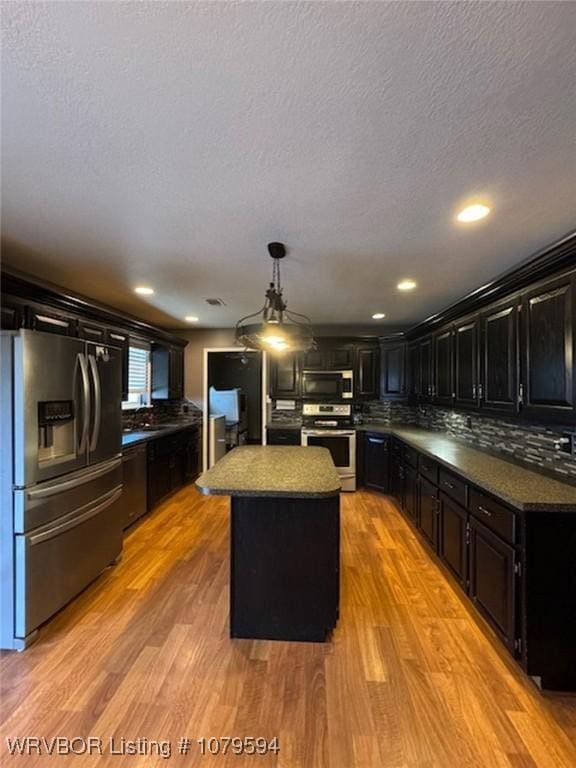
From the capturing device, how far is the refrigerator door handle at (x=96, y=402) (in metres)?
2.68

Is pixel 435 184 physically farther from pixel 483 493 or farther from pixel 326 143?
pixel 483 493

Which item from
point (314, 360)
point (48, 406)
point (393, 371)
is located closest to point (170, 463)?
point (314, 360)

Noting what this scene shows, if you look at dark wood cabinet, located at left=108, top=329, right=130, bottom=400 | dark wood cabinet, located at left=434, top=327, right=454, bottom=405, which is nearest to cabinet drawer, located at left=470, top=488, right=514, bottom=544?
dark wood cabinet, located at left=434, top=327, right=454, bottom=405

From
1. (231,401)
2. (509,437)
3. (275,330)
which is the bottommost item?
(509,437)

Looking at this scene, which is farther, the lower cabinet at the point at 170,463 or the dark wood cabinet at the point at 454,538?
the lower cabinet at the point at 170,463

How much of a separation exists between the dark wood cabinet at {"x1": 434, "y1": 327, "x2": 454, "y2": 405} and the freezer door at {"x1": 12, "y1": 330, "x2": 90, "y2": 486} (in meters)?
3.22

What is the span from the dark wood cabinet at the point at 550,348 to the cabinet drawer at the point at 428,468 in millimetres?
941

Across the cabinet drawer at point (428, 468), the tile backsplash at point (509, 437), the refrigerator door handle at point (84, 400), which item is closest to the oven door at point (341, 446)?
the tile backsplash at point (509, 437)

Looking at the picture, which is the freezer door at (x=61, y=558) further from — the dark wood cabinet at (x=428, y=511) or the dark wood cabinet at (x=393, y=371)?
the dark wood cabinet at (x=393, y=371)

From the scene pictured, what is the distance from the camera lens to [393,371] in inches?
210

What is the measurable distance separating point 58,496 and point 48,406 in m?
0.57

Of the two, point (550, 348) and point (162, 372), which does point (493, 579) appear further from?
point (162, 372)

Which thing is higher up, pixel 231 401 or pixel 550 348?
pixel 550 348

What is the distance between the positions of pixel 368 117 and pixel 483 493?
2042 mm
